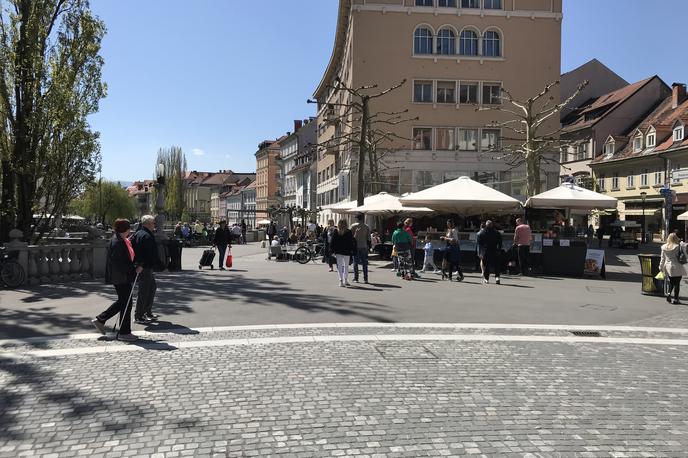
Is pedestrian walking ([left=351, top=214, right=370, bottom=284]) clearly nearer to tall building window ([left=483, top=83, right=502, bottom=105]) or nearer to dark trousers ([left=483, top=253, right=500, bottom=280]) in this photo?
dark trousers ([left=483, top=253, right=500, bottom=280])

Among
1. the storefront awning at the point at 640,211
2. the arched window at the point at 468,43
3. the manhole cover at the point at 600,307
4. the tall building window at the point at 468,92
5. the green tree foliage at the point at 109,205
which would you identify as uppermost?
the arched window at the point at 468,43

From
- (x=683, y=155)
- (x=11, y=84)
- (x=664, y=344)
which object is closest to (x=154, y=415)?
(x=664, y=344)

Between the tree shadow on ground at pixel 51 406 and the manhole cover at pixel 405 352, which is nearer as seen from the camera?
the tree shadow on ground at pixel 51 406

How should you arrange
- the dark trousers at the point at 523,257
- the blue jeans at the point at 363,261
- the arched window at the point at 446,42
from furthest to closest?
1. the arched window at the point at 446,42
2. the dark trousers at the point at 523,257
3. the blue jeans at the point at 363,261

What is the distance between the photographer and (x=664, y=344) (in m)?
8.03

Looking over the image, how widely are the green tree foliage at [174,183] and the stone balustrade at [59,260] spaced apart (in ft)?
233

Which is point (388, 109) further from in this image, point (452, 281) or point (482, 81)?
point (452, 281)

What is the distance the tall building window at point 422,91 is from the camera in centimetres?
4128

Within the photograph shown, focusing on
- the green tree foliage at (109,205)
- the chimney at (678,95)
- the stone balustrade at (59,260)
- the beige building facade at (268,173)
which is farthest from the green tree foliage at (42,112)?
the beige building facade at (268,173)

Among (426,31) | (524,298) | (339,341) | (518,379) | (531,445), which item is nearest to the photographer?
(531,445)

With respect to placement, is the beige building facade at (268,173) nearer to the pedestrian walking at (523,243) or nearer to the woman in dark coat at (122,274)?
the pedestrian walking at (523,243)

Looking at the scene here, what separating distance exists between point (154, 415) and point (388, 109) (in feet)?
126

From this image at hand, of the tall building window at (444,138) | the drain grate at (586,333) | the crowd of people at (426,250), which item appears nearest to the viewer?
the drain grate at (586,333)

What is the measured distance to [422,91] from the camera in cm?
4134
